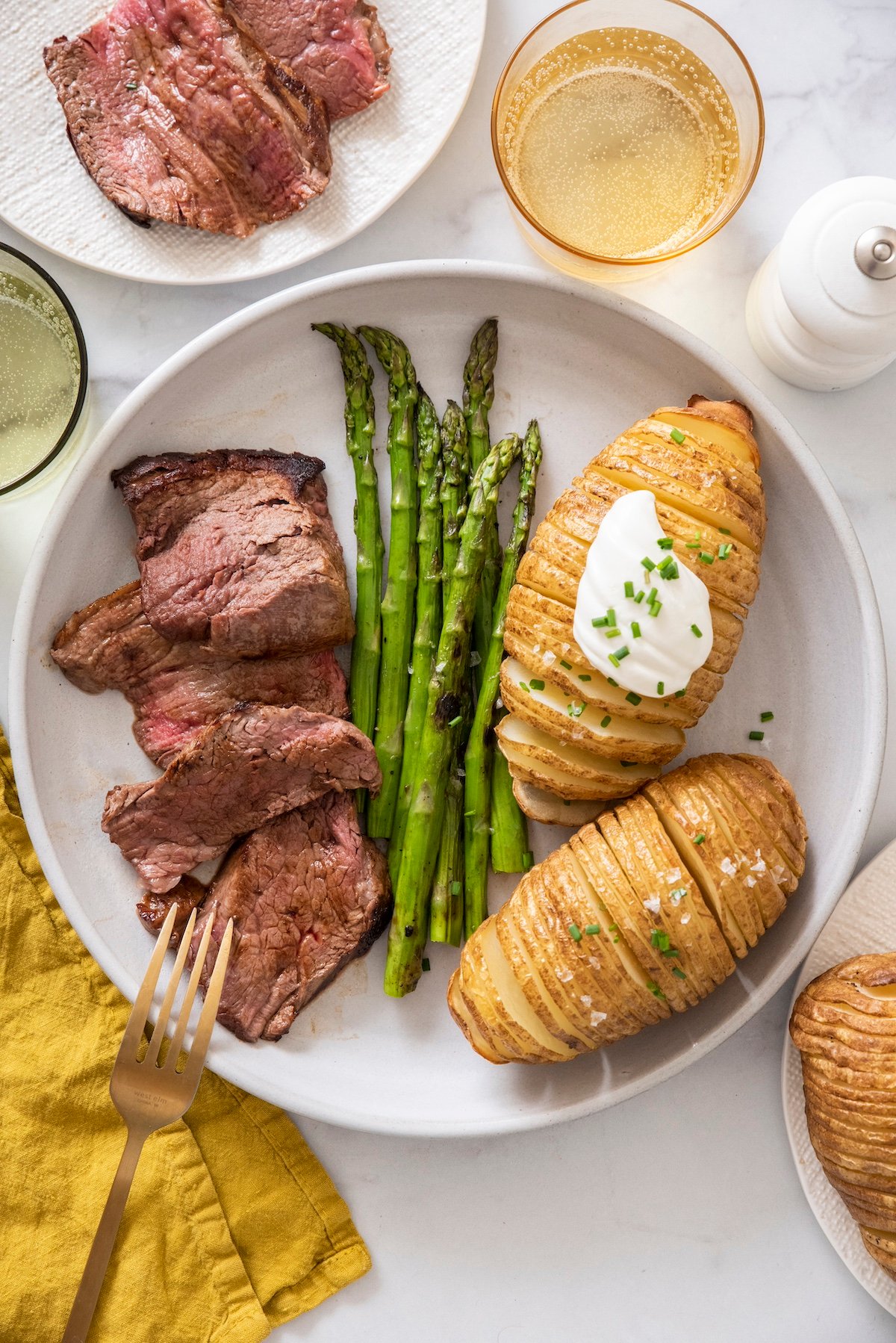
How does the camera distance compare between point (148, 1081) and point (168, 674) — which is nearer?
point (148, 1081)

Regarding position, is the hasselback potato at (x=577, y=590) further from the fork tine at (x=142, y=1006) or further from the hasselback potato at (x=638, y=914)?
the fork tine at (x=142, y=1006)

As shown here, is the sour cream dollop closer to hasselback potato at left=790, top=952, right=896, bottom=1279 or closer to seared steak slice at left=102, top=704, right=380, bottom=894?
seared steak slice at left=102, top=704, right=380, bottom=894

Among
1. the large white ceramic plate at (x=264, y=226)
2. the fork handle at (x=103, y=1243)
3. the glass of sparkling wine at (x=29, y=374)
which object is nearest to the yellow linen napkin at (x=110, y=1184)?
the fork handle at (x=103, y=1243)

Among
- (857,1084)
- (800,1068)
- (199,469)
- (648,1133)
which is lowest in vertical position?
(648,1133)

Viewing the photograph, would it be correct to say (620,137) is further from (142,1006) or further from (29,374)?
(142,1006)

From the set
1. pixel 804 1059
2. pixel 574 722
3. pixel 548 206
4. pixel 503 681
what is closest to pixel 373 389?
pixel 548 206

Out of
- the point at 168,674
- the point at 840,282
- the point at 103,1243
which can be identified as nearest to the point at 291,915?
the point at 168,674
